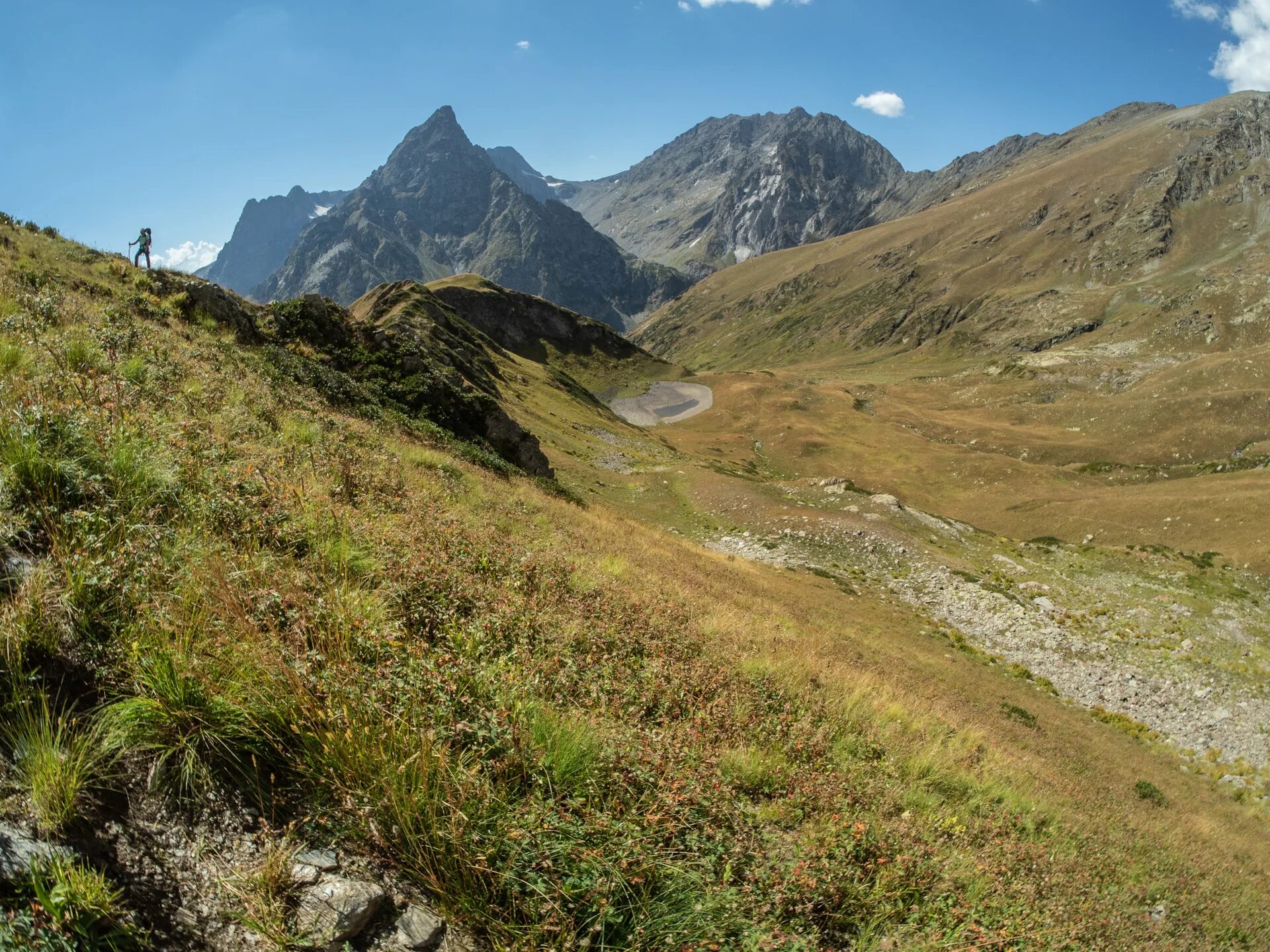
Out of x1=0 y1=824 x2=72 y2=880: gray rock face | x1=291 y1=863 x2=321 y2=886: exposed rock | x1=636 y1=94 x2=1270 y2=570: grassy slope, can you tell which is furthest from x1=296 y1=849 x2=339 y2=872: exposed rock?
x1=636 y1=94 x2=1270 y2=570: grassy slope

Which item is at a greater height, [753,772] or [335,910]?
[335,910]

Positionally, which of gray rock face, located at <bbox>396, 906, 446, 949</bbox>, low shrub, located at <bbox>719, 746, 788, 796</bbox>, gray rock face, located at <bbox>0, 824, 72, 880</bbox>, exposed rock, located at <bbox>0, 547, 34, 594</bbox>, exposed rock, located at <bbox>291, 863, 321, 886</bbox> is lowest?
low shrub, located at <bbox>719, 746, 788, 796</bbox>

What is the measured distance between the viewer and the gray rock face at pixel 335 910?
2.86m

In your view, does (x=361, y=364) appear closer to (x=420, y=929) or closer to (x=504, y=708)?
(x=504, y=708)

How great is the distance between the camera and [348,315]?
2567 centimetres

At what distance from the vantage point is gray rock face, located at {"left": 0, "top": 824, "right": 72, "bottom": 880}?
8.01 ft

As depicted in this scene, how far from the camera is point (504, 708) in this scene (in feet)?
14.5

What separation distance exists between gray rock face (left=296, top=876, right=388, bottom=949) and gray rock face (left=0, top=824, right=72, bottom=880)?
3.47ft

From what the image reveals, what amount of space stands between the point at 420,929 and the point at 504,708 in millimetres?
1497

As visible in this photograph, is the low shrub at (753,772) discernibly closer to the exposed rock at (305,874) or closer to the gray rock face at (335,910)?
the gray rock face at (335,910)

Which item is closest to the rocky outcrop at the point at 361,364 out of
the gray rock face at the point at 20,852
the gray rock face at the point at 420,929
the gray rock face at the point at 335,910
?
the gray rock face at the point at 20,852

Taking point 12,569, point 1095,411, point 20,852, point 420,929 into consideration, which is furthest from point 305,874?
point 1095,411

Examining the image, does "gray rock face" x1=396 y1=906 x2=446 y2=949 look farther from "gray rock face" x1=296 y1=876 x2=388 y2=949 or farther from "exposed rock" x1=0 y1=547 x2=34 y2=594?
"exposed rock" x1=0 y1=547 x2=34 y2=594

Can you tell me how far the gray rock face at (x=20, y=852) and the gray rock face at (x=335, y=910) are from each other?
1.06 metres
